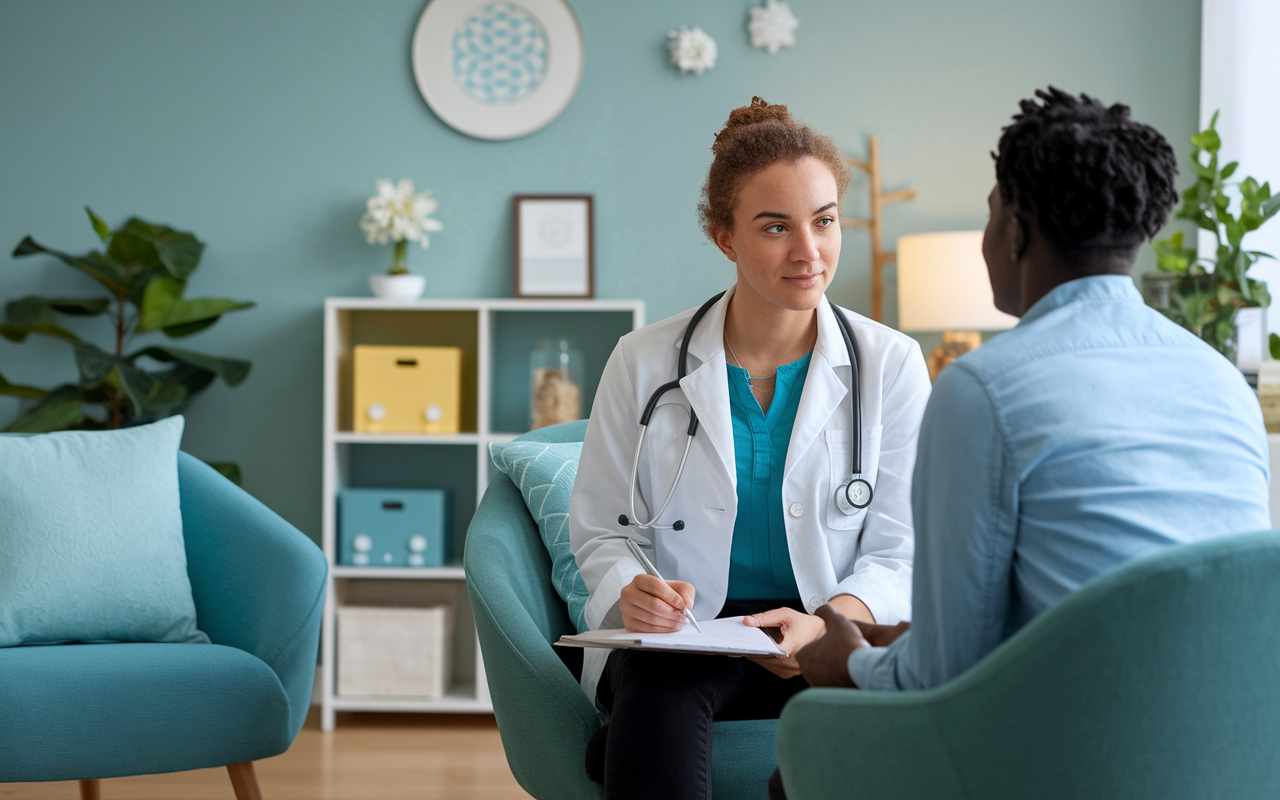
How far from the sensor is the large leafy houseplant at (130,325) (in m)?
2.90

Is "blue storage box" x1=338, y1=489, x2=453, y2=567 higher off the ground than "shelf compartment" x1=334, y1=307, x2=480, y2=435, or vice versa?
"shelf compartment" x1=334, y1=307, x2=480, y2=435

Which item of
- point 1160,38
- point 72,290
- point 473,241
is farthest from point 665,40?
point 72,290

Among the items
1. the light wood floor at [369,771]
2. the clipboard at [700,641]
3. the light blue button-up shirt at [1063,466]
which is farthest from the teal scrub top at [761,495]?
the light wood floor at [369,771]

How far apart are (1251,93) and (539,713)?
270 cm

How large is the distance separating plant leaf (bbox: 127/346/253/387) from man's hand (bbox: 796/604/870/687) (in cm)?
236

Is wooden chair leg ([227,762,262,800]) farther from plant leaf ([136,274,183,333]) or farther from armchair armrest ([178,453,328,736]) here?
plant leaf ([136,274,183,333])

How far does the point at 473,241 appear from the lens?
3.22m

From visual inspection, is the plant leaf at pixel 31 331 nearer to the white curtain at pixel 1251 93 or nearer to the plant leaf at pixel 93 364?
the plant leaf at pixel 93 364

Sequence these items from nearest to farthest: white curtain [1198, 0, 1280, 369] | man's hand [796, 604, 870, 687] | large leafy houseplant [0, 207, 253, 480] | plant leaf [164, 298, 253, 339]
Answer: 1. man's hand [796, 604, 870, 687]
2. white curtain [1198, 0, 1280, 369]
3. large leafy houseplant [0, 207, 253, 480]
4. plant leaf [164, 298, 253, 339]

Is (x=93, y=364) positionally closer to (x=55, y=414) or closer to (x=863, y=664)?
(x=55, y=414)

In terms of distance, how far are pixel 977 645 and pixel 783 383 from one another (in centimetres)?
77

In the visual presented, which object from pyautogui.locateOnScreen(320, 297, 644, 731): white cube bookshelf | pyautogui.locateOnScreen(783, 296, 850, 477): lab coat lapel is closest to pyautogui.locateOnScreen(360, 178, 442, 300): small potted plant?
pyautogui.locateOnScreen(320, 297, 644, 731): white cube bookshelf

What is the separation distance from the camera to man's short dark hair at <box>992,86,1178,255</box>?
32.4 inches

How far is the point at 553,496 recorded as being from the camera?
5.56ft
